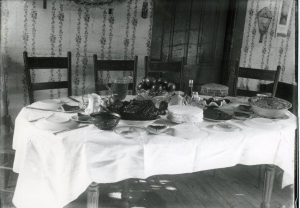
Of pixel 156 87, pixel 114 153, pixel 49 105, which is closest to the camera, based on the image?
pixel 114 153

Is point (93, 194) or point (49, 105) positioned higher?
point (49, 105)

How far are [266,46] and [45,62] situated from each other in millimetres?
3075

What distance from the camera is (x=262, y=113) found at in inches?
76.4

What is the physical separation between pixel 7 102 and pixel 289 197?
2573mm

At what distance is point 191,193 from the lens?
2.38 metres

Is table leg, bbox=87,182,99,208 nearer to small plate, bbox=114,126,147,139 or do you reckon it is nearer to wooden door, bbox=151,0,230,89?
small plate, bbox=114,126,147,139

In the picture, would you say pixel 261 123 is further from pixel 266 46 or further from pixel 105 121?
pixel 266 46

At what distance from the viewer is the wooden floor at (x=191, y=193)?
7.20ft

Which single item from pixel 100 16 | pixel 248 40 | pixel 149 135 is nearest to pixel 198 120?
pixel 149 135

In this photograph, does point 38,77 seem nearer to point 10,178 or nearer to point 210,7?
point 10,178

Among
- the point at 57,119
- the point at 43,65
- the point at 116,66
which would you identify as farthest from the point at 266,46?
the point at 57,119

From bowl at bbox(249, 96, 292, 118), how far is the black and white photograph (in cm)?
1

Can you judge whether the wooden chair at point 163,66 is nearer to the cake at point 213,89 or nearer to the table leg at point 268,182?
the cake at point 213,89

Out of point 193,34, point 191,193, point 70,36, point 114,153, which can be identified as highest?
point 193,34
